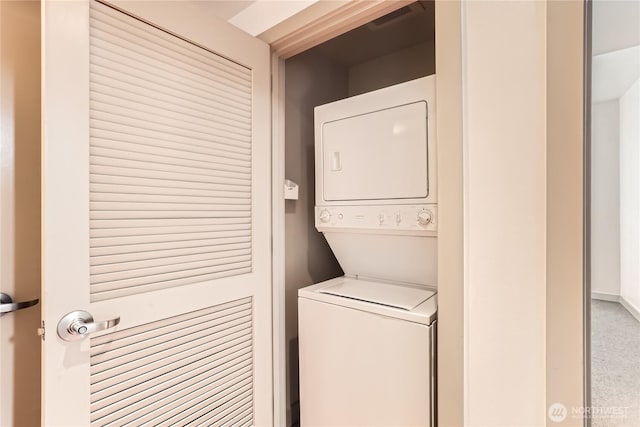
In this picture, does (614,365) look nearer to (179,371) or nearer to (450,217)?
(450,217)

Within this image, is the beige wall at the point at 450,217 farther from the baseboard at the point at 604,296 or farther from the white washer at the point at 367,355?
the baseboard at the point at 604,296

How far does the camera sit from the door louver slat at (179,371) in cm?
100

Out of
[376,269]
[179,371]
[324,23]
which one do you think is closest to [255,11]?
[324,23]

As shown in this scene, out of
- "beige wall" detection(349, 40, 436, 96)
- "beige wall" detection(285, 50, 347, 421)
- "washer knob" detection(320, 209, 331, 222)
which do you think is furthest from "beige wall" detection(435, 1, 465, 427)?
"beige wall" detection(349, 40, 436, 96)

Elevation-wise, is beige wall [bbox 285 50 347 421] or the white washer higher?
beige wall [bbox 285 50 347 421]

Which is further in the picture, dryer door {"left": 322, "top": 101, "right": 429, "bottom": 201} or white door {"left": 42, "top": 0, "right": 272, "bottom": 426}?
dryer door {"left": 322, "top": 101, "right": 429, "bottom": 201}

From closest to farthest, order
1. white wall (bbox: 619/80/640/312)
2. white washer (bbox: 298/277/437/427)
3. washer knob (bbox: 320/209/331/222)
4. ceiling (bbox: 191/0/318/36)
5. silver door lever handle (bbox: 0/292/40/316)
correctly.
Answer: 1. white wall (bbox: 619/80/640/312)
2. silver door lever handle (bbox: 0/292/40/316)
3. white washer (bbox: 298/277/437/427)
4. ceiling (bbox: 191/0/318/36)
5. washer knob (bbox: 320/209/331/222)

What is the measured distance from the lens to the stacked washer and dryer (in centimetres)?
118

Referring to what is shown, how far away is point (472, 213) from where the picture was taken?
3.23ft

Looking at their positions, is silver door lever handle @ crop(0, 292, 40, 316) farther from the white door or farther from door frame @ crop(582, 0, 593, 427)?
door frame @ crop(582, 0, 593, 427)

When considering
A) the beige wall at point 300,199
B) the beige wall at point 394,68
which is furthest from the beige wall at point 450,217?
the beige wall at point 394,68

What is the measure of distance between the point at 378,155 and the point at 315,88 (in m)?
0.99

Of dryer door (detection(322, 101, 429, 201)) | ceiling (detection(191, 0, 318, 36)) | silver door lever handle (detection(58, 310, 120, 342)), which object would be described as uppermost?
ceiling (detection(191, 0, 318, 36))

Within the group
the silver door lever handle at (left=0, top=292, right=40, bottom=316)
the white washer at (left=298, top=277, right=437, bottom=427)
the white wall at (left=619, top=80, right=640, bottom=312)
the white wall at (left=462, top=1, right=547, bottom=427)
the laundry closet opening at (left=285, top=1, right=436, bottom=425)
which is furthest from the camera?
the laundry closet opening at (left=285, top=1, right=436, bottom=425)
